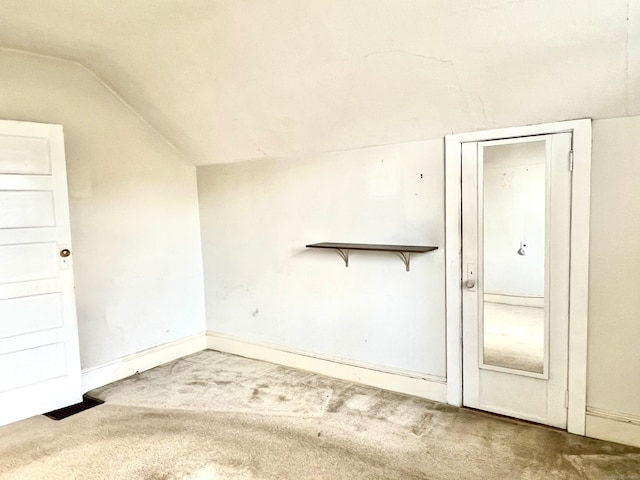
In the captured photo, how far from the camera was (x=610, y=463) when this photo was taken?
229cm

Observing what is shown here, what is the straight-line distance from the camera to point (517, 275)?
2820 mm

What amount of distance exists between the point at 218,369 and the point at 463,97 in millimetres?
3021

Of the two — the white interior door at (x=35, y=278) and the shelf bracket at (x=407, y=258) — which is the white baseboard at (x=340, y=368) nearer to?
the shelf bracket at (x=407, y=258)

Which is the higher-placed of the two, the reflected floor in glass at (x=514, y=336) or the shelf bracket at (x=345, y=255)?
the shelf bracket at (x=345, y=255)

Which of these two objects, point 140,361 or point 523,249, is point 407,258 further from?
point 140,361

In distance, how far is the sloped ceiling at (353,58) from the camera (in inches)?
83.5

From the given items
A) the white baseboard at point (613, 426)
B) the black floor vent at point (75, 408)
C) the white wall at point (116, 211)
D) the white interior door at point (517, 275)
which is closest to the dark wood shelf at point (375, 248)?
the white interior door at point (517, 275)

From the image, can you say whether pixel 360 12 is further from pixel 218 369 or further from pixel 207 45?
pixel 218 369

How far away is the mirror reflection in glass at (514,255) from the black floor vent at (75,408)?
2.91 m

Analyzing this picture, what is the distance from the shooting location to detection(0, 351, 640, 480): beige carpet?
90.4 inches

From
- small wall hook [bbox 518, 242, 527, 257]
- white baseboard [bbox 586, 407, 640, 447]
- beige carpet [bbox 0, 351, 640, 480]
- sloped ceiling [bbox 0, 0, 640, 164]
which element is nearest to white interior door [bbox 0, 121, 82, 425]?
beige carpet [bbox 0, 351, 640, 480]

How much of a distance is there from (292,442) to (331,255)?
152 centimetres

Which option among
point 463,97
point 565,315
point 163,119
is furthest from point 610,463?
point 163,119

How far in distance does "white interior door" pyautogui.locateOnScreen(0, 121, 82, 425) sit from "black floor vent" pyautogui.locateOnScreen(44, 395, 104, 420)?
0.05 meters
